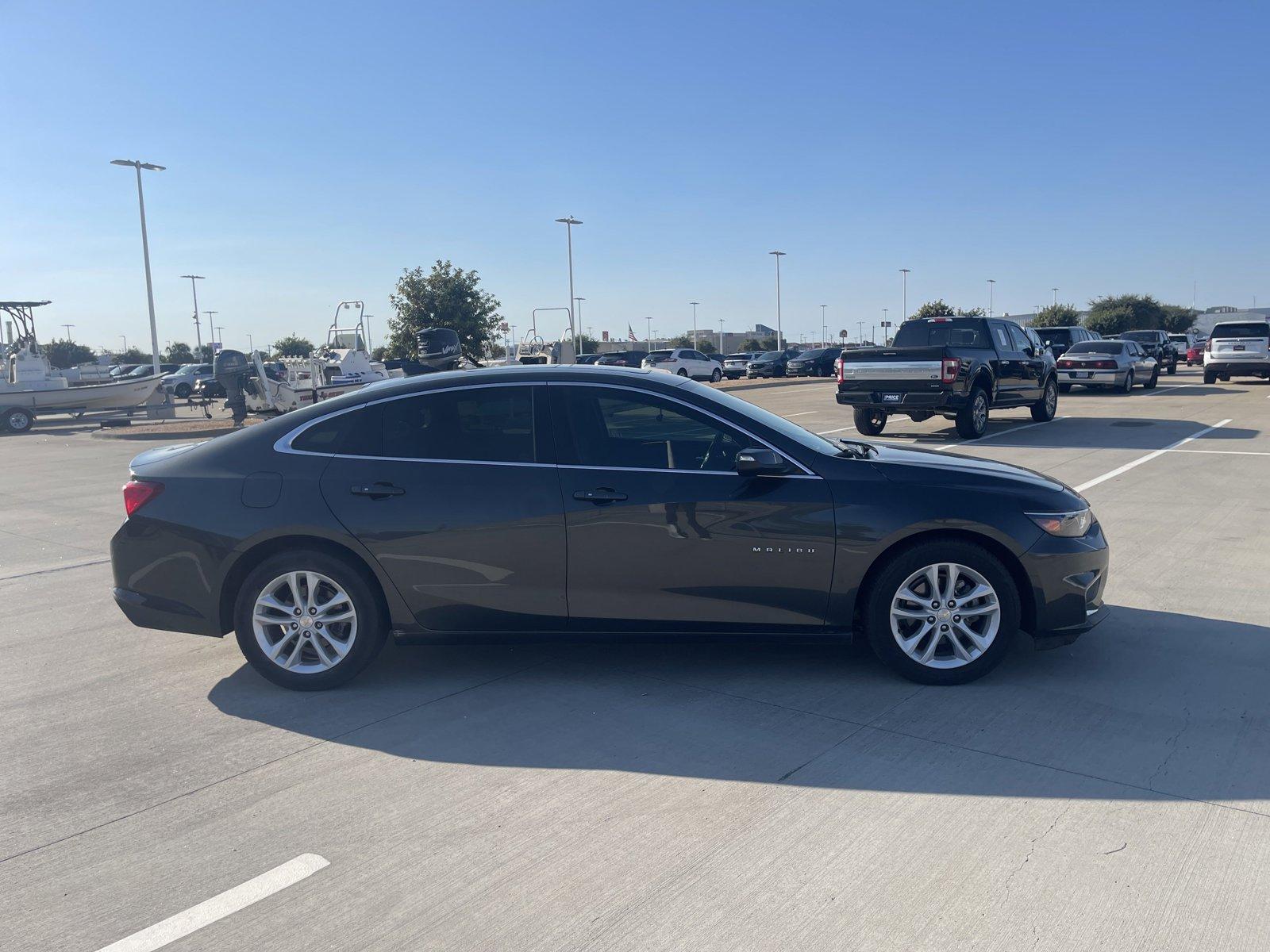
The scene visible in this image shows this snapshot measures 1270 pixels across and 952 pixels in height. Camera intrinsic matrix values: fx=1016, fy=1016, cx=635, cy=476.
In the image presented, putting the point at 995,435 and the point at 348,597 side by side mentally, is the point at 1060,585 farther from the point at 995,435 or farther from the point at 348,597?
the point at 995,435

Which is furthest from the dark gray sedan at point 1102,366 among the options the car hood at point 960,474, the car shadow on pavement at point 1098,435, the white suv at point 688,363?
the car hood at point 960,474

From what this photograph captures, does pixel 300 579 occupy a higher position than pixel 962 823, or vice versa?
pixel 300 579

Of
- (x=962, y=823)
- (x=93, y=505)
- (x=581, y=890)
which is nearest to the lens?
(x=581, y=890)

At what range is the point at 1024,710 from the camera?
4.57 meters

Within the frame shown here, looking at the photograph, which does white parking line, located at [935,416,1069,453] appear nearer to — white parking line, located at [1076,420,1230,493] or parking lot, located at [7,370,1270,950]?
white parking line, located at [1076,420,1230,493]

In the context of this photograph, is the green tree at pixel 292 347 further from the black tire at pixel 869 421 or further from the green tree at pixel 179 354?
the black tire at pixel 869 421

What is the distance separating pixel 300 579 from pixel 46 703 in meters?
1.39

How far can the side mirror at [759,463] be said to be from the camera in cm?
476

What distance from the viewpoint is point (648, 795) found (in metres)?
3.81

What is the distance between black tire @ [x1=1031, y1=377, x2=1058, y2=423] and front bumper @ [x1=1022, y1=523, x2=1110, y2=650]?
1495 centimetres

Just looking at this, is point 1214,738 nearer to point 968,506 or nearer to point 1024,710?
point 1024,710

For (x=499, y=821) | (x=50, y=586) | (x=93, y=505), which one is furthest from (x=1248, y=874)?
(x=93, y=505)

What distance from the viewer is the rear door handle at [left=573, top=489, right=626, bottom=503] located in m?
4.81

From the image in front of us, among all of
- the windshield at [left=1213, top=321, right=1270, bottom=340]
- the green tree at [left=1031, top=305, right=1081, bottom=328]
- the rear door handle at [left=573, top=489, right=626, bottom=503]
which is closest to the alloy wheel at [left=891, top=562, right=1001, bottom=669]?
the rear door handle at [left=573, top=489, right=626, bottom=503]
